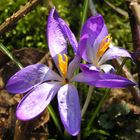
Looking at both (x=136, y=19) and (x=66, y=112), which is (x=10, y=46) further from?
(x=66, y=112)

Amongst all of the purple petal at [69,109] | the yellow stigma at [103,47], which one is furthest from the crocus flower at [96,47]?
the purple petal at [69,109]

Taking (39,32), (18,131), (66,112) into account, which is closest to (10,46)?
(39,32)

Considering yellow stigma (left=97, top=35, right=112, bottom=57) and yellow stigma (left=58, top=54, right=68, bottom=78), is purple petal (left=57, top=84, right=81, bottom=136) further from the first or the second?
yellow stigma (left=97, top=35, right=112, bottom=57)

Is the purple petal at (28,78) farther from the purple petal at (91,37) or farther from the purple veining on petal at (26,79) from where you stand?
the purple petal at (91,37)

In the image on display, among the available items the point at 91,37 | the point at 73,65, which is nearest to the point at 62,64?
the point at 73,65

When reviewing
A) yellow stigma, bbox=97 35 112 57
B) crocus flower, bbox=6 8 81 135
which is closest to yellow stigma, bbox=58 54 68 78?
crocus flower, bbox=6 8 81 135

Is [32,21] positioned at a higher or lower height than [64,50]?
lower

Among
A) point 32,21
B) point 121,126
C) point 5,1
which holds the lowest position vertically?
point 121,126

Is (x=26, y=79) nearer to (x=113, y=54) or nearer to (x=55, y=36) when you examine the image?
(x=55, y=36)
